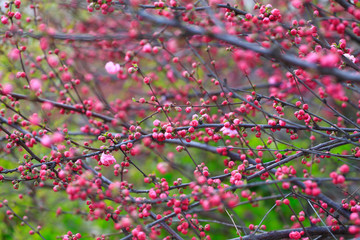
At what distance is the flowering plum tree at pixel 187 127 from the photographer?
195 centimetres

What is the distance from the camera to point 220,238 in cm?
412

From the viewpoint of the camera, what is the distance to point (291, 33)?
97.3 inches

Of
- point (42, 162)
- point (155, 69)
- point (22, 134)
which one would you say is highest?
point (155, 69)

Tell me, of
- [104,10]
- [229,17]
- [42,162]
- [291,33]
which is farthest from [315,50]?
[42,162]

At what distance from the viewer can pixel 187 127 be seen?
2.52 meters

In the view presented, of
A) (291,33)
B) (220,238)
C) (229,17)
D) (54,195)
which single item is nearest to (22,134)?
(229,17)

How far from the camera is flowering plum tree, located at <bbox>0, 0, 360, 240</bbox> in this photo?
195cm

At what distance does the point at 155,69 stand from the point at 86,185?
3.38 m

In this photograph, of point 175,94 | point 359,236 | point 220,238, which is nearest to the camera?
point 359,236

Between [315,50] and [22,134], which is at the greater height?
[22,134]

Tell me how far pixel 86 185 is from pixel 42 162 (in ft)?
2.97

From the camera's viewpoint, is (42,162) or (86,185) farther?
(42,162)

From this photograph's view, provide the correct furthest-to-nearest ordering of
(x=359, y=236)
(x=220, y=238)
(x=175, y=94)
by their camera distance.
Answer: (x=175, y=94)
(x=220, y=238)
(x=359, y=236)

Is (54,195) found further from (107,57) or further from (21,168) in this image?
(21,168)
